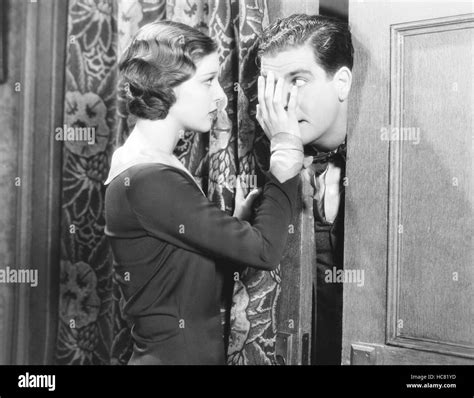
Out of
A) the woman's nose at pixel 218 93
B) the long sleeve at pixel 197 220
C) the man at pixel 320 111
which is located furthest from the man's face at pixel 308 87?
the long sleeve at pixel 197 220

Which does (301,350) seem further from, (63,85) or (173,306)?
(63,85)

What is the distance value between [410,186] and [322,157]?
0.22 metres

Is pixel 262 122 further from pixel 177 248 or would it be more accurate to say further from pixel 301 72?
pixel 177 248

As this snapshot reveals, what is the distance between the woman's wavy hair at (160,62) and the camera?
52.1 inches

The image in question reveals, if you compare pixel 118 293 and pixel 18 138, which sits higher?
pixel 18 138

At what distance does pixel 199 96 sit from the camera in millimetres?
1350

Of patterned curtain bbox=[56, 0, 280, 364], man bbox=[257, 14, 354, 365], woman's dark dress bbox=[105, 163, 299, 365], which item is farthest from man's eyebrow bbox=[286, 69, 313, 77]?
woman's dark dress bbox=[105, 163, 299, 365]

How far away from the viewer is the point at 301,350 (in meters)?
1.45

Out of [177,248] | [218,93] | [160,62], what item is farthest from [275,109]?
[177,248]

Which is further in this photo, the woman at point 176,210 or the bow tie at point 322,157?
the bow tie at point 322,157

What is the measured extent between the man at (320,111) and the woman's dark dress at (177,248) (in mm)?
165

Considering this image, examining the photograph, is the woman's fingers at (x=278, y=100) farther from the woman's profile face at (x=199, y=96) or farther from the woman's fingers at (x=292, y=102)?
the woman's profile face at (x=199, y=96)
